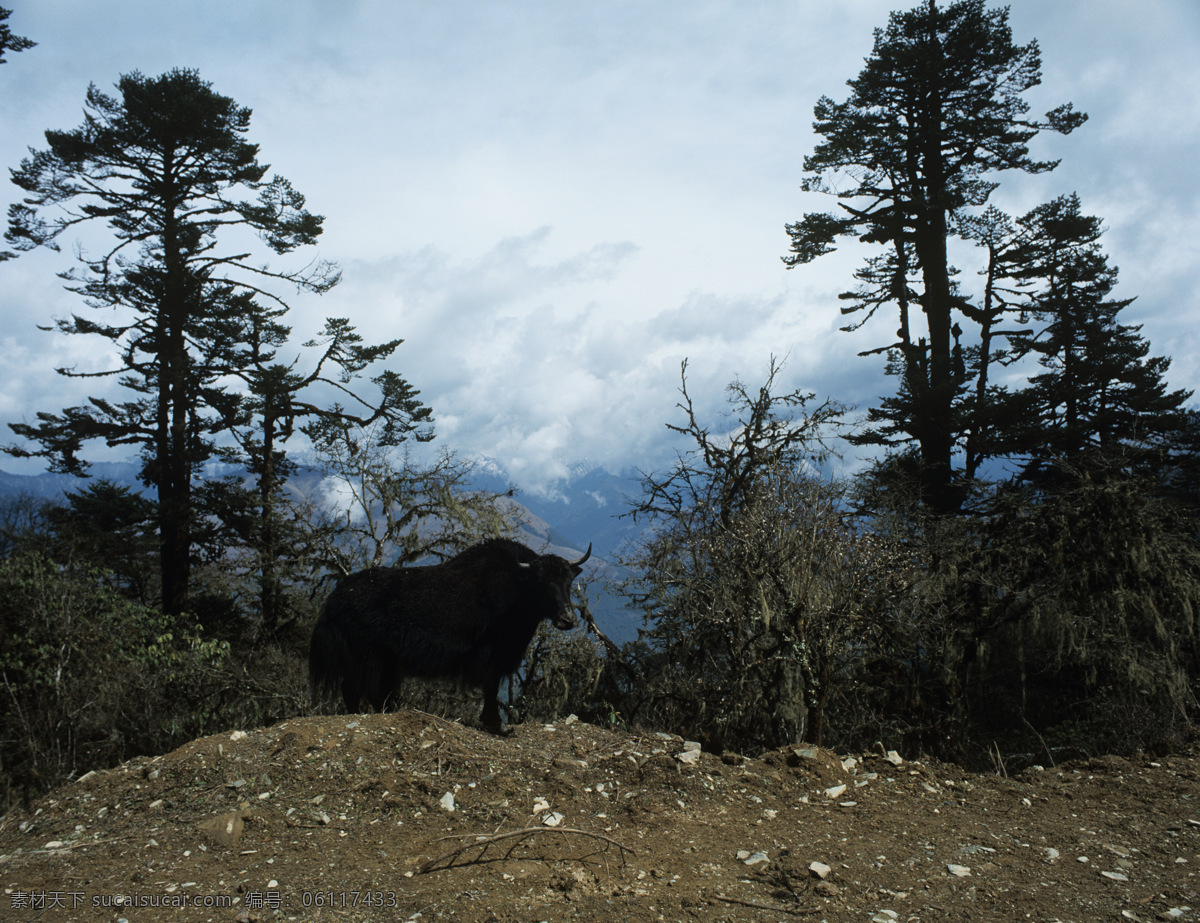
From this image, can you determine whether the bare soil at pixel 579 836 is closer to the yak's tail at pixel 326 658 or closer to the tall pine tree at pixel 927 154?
the yak's tail at pixel 326 658

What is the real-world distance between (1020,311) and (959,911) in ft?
73.3

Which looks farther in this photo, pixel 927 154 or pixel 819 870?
pixel 927 154

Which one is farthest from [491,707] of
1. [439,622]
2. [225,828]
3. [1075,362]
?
[1075,362]

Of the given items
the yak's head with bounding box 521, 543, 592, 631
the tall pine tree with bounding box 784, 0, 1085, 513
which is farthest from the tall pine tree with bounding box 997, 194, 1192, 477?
the yak's head with bounding box 521, 543, 592, 631

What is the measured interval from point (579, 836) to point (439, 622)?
14.4 ft

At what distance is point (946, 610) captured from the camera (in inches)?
371

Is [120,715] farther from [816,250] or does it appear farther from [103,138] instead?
[816,250]

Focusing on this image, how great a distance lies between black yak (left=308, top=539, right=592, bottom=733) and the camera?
27.3 feet

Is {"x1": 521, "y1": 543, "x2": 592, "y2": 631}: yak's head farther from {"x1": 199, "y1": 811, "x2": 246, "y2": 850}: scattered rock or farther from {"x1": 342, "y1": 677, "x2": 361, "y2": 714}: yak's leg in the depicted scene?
{"x1": 199, "y1": 811, "x2": 246, "y2": 850}: scattered rock

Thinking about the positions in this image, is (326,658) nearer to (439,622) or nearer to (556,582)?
(439,622)

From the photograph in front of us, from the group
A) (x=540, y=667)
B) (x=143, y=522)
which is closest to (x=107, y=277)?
(x=143, y=522)

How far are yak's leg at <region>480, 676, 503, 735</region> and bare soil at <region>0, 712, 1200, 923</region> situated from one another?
4.63ft

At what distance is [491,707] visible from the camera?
26.8 ft

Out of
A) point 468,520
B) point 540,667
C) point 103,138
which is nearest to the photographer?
point 540,667
